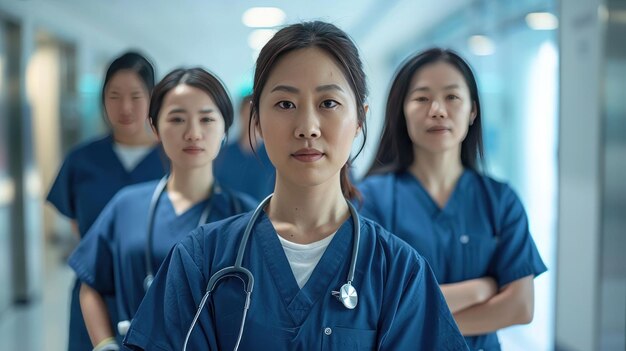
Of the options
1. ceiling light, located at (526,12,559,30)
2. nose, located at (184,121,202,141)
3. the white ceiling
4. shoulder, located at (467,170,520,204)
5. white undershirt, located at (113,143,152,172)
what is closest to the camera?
nose, located at (184,121,202,141)

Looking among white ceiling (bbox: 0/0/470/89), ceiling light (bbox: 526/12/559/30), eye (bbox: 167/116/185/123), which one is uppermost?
white ceiling (bbox: 0/0/470/89)

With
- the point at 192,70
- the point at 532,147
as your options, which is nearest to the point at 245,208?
the point at 192,70

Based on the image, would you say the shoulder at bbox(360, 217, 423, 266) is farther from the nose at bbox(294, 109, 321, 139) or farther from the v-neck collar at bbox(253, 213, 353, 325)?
the nose at bbox(294, 109, 321, 139)

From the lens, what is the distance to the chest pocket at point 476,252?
1597mm

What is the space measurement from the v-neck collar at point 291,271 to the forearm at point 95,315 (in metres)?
0.57

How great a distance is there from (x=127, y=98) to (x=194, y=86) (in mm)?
229

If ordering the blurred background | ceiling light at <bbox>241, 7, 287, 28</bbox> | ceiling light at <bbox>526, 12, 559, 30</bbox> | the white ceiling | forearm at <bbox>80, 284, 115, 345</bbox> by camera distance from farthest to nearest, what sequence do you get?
ceiling light at <bbox>241, 7, 287, 28</bbox> → the white ceiling → ceiling light at <bbox>526, 12, 559, 30</bbox> → the blurred background → forearm at <bbox>80, 284, 115, 345</bbox>

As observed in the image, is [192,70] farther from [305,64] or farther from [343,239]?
[343,239]

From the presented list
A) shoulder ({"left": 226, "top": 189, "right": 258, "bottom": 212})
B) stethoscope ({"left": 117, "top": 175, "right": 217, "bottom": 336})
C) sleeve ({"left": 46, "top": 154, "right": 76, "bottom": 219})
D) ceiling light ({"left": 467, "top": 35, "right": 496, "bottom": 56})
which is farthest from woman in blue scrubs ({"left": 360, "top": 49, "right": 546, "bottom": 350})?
ceiling light ({"left": 467, "top": 35, "right": 496, "bottom": 56})

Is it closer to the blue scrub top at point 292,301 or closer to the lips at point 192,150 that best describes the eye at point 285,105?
the blue scrub top at point 292,301

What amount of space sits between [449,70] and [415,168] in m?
0.30

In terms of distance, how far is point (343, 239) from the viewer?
118cm

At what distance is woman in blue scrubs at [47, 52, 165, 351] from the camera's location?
5.10 ft

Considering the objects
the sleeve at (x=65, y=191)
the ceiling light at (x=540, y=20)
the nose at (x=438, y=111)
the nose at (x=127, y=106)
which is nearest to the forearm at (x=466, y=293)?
the nose at (x=438, y=111)
